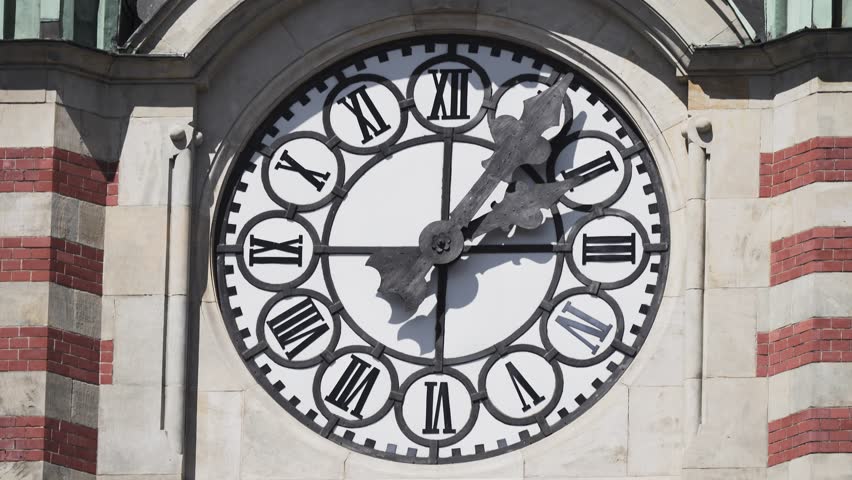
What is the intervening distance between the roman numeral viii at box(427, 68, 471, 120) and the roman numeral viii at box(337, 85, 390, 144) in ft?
0.99

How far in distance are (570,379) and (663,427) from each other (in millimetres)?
622

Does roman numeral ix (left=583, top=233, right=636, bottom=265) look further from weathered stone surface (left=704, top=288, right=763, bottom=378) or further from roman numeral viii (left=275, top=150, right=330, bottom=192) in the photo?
roman numeral viii (left=275, top=150, right=330, bottom=192)

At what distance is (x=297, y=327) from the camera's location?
18.3 metres

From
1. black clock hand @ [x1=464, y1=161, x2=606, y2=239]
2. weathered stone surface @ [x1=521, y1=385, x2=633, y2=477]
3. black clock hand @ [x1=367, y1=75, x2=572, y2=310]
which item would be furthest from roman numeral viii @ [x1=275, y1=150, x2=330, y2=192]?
weathered stone surface @ [x1=521, y1=385, x2=633, y2=477]

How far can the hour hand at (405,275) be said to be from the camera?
1823cm

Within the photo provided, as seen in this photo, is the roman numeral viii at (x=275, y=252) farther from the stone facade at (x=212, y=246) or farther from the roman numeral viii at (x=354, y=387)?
the roman numeral viii at (x=354, y=387)

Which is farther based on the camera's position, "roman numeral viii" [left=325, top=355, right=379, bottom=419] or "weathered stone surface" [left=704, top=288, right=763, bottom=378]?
"roman numeral viii" [left=325, top=355, right=379, bottom=419]

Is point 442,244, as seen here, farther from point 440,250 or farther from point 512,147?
point 512,147

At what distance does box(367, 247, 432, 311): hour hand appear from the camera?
18234 mm

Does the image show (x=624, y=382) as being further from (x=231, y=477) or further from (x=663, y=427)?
(x=231, y=477)

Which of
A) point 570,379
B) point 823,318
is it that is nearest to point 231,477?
point 570,379

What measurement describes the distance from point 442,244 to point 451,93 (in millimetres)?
986

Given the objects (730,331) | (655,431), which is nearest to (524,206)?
(730,331)

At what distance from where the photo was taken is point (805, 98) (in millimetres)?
18016
